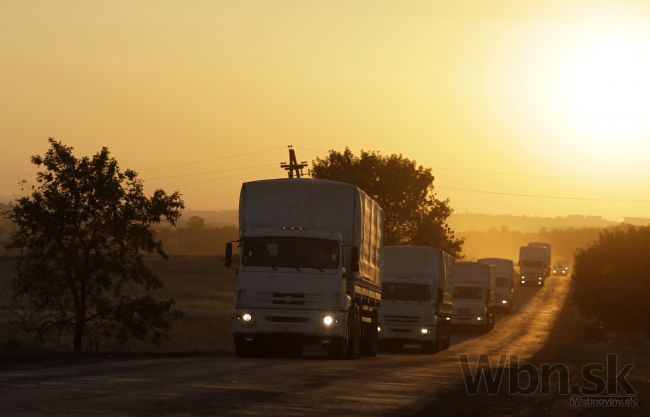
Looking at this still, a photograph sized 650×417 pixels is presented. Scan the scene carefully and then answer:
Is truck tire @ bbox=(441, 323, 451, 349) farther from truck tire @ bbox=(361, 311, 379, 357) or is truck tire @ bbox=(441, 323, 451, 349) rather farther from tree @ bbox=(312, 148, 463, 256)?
tree @ bbox=(312, 148, 463, 256)

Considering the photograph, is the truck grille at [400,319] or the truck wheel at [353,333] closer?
the truck wheel at [353,333]

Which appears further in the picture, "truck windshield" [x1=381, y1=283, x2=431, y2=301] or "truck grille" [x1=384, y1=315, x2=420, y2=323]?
"truck grille" [x1=384, y1=315, x2=420, y2=323]

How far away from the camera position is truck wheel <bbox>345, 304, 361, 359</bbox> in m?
31.2

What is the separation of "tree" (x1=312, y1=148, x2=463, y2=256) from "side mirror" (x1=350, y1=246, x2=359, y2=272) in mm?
60688

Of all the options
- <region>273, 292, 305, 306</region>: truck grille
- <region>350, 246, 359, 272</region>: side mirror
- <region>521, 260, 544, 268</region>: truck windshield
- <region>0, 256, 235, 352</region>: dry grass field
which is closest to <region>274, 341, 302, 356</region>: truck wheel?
<region>273, 292, 305, 306</region>: truck grille

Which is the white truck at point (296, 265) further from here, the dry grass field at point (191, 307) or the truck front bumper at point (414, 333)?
the truck front bumper at point (414, 333)

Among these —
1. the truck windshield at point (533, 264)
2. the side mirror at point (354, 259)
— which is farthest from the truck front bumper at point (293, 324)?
the truck windshield at point (533, 264)

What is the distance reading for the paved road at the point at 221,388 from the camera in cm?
1499

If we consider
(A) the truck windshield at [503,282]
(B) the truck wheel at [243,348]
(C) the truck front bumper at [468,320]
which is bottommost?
(B) the truck wheel at [243,348]

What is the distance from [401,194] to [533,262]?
44716mm

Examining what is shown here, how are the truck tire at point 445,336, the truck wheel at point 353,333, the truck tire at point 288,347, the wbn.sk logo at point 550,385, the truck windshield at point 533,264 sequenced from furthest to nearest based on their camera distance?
the truck windshield at point 533,264 → the truck tire at point 445,336 → the truck wheel at point 353,333 → the truck tire at point 288,347 → the wbn.sk logo at point 550,385

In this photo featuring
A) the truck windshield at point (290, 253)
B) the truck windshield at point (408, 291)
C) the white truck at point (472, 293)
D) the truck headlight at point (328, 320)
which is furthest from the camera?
the white truck at point (472, 293)

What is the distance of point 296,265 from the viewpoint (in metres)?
29.6

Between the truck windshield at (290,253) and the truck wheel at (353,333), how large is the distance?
2.00m
